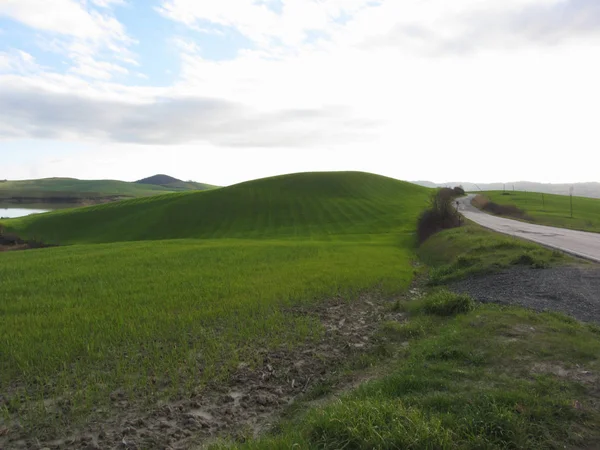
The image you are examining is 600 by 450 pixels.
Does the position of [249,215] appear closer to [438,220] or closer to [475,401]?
[438,220]

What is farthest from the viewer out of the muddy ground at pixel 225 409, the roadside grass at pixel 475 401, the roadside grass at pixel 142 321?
the roadside grass at pixel 142 321

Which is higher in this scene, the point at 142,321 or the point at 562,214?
the point at 142,321

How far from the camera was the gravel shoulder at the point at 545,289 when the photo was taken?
12.9 metres

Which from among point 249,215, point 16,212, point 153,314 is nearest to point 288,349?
point 153,314

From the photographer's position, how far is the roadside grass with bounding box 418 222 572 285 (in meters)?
19.8

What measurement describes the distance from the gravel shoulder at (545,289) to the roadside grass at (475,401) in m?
2.56

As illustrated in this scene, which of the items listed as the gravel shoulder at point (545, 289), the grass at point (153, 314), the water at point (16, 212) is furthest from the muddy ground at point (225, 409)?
the water at point (16, 212)

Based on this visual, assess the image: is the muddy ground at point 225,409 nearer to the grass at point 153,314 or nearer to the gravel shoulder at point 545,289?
the grass at point 153,314

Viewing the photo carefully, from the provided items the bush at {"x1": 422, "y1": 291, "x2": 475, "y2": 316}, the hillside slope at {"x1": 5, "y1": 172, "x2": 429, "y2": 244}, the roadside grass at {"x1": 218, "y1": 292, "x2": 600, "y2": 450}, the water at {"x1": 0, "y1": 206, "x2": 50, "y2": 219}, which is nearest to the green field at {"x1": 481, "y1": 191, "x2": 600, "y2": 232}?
the hillside slope at {"x1": 5, "y1": 172, "x2": 429, "y2": 244}

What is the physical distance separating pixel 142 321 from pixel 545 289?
48.1 feet

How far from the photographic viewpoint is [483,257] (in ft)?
72.9

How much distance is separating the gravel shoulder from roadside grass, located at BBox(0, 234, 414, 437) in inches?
167

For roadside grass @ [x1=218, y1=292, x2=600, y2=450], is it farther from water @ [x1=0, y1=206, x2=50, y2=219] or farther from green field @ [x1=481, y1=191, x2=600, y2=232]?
water @ [x1=0, y1=206, x2=50, y2=219]

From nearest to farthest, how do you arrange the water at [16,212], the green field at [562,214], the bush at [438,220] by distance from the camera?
the bush at [438,220], the green field at [562,214], the water at [16,212]
